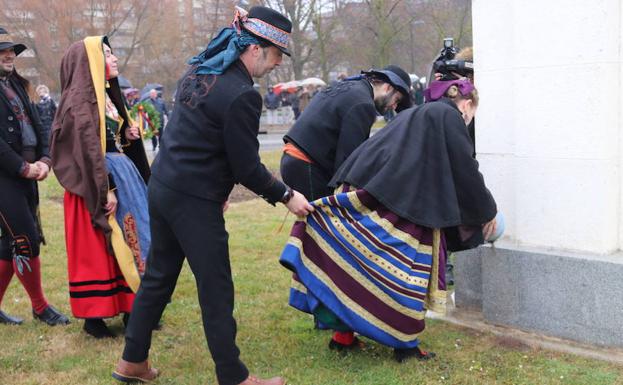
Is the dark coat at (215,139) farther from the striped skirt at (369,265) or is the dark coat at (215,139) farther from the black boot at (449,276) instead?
the black boot at (449,276)

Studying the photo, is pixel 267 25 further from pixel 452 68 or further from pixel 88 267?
pixel 452 68

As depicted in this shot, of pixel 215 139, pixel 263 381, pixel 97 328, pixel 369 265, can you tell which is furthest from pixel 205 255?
pixel 97 328

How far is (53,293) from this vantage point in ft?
19.3

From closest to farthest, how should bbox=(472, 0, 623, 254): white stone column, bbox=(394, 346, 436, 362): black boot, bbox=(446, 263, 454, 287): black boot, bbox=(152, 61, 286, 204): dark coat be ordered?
bbox=(152, 61, 286, 204): dark coat
bbox=(472, 0, 623, 254): white stone column
bbox=(394, 346, 436, 362): black boot
bbox=(446, 263, 454, 287): black boot

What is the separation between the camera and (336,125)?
180 inches

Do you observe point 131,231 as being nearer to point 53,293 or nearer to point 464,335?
point 53,293

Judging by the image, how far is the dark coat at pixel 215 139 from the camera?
339 centimetres

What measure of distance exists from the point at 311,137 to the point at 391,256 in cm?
110

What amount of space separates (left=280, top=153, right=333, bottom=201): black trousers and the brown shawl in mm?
1174

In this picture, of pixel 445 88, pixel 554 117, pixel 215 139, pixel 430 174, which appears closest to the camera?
pixel 215 139

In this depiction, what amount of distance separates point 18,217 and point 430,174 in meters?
2.78

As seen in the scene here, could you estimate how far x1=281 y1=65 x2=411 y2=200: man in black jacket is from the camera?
4488 mm

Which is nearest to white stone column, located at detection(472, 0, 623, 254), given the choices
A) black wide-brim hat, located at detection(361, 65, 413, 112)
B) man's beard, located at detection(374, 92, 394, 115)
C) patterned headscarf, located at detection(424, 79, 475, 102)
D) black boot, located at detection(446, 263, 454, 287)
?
patterned headscarf, located at detection(424, 79, 475, 102)

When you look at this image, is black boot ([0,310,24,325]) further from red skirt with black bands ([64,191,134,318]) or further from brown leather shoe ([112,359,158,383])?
brown leather shoe ([112,359,158,383])
